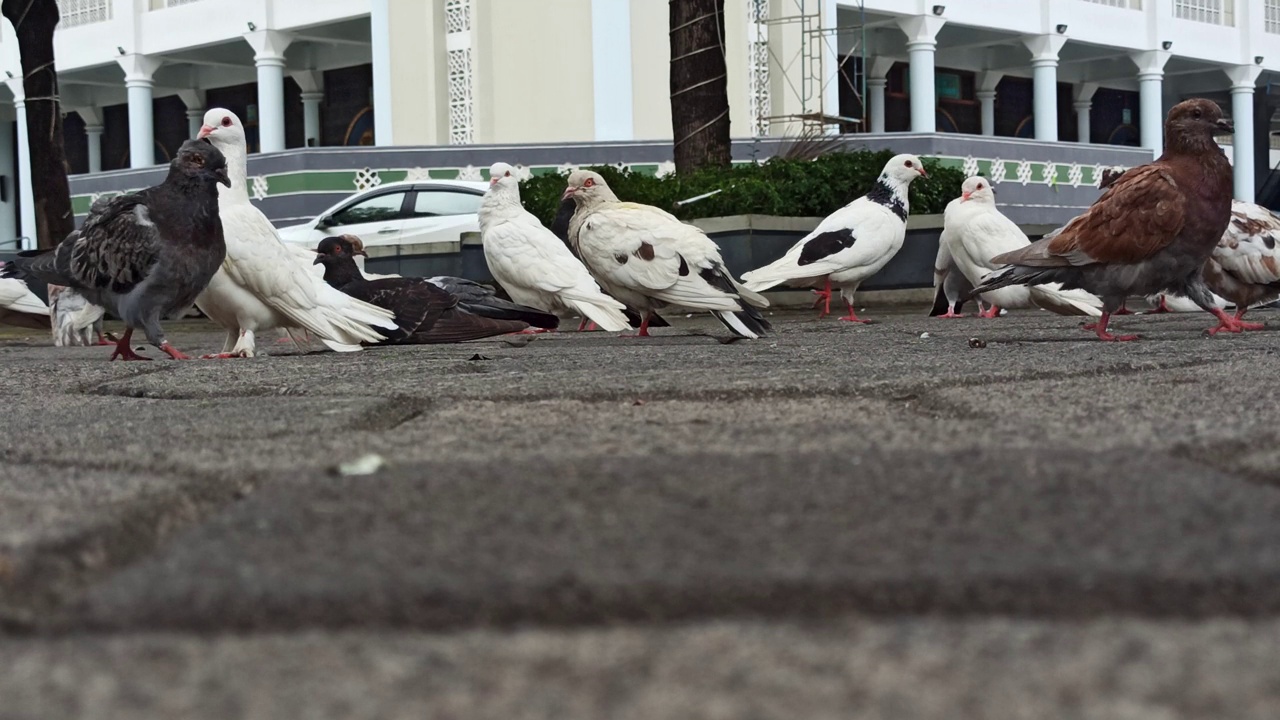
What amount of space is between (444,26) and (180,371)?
62.6ft

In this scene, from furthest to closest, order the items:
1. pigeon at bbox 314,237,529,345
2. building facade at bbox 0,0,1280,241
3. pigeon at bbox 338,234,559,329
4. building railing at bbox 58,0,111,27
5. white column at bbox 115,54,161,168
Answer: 1. building railing at bbox 58,0,111,27
2. white column at bbox 115,54,161,168
3. building facade at bbox 0,0,1280,241
4. pigeon at bbox 338,234,559,329
5. pigeon at bbox 314,237,529,345

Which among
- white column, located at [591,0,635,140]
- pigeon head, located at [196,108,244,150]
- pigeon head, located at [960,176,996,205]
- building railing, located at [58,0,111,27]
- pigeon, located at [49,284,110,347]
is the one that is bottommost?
pigeon, located at [49,284,110,347]

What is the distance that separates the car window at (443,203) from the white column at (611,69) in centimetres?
427

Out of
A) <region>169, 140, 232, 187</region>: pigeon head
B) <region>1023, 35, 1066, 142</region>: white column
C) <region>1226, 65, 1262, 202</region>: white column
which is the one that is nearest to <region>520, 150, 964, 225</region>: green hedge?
<region>169, 140, 232, 187</region>: pigeon head

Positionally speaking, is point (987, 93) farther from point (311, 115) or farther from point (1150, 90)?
point (311, 115)

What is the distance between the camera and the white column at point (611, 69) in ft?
65.4

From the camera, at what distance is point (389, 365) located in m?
3.94

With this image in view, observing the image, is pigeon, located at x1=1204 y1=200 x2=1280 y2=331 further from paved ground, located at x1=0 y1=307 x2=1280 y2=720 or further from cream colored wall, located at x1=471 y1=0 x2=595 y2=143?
cream colored wall, located at x1=471 y1=0 x2=595 y2=143

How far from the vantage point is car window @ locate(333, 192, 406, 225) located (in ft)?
52.0

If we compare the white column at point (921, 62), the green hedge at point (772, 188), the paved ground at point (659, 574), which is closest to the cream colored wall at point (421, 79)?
the white column at point (921, 62)

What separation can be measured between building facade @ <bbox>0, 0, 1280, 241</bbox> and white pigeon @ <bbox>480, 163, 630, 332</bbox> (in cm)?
859

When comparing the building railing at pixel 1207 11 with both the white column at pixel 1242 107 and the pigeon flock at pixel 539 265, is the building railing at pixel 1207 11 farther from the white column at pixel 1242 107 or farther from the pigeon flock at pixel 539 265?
the pigeon flock at pixel 539 265

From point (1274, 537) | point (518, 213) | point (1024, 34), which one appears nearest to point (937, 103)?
point (1024, 34)

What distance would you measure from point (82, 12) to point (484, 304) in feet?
77.7
